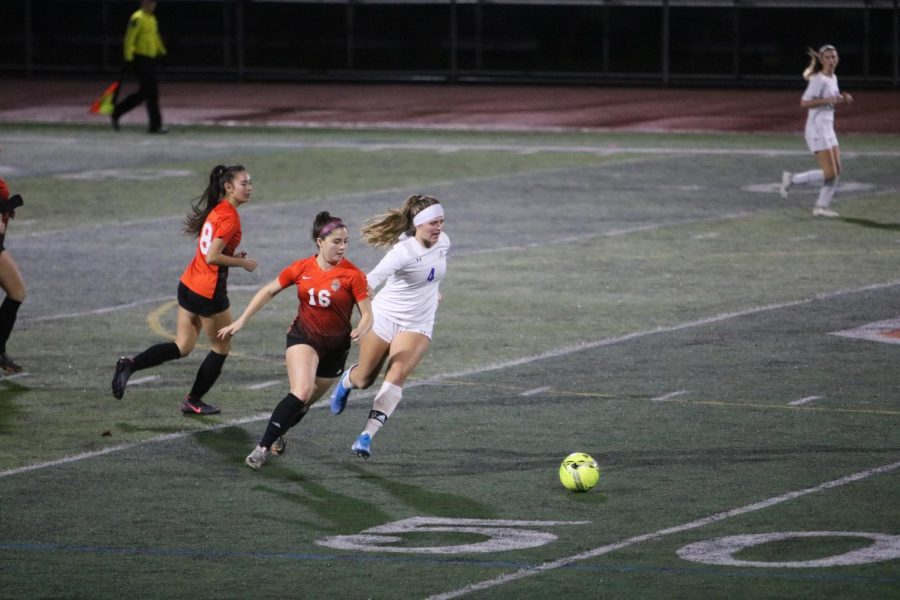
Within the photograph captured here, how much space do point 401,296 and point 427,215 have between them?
1.87ft

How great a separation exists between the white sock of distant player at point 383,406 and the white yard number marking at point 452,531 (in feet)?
4.94

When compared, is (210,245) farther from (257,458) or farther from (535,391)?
(535,391)

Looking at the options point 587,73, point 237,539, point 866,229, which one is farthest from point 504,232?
point 587,73

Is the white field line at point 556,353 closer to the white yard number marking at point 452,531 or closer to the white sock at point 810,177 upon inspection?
the white yard number marking at point 452,531

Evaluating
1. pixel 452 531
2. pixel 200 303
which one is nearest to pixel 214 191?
pixel 200 303

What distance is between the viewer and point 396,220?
12227 millimetres

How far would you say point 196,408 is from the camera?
13.3 m

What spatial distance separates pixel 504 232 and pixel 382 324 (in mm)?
10508

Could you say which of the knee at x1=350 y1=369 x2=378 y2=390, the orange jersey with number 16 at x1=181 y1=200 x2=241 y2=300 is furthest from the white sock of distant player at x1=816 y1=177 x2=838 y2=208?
the knee at x1=350 y1=369 x2=378 y2=390

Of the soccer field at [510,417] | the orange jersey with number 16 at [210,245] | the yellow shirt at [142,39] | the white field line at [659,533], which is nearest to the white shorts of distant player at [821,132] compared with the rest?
the soccer field at [510,417]

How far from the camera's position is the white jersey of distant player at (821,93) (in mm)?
22656

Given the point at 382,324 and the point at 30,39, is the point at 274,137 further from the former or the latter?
the point at 382,324

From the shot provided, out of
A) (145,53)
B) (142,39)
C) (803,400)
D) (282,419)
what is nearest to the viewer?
(282,419)

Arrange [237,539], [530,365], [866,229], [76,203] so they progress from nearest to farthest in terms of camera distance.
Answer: [237,539] → [530,365] → [866,229] → [76,203]
